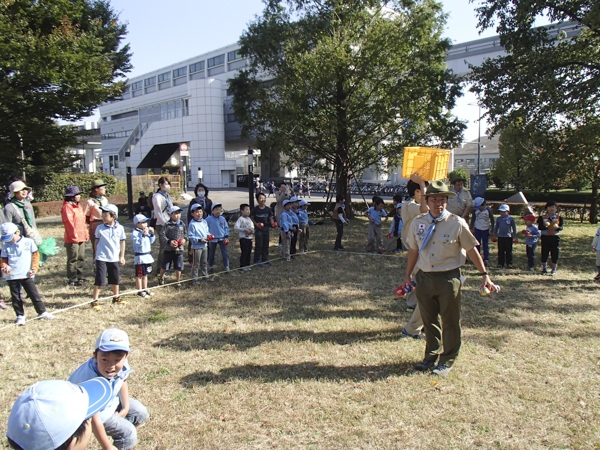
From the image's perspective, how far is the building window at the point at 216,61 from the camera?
174 ft

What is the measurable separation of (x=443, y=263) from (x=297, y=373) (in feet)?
6.17

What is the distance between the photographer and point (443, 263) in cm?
432

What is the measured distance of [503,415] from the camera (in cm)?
378

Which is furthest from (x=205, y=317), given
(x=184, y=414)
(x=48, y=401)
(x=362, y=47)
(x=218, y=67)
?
(x=218, y=67)

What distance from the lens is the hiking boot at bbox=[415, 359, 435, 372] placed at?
4.56 metres

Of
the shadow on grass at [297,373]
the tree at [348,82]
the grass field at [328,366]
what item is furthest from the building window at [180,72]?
the shadow on grass at [297,373]

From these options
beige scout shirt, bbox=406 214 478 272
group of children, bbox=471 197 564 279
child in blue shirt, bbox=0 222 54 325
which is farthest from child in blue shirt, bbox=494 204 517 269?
child in blue shirt, bbox=0 222 54 325

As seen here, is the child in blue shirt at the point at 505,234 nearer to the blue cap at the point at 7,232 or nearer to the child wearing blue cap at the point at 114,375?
the child wearing blue cap at the point at 114,375

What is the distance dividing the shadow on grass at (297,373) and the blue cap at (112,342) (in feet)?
6.73

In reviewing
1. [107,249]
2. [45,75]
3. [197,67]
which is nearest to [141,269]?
[107,249]

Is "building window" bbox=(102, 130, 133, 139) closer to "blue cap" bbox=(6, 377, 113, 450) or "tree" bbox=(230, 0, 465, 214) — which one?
"tree" bbox=(230, 0, 465, 214)

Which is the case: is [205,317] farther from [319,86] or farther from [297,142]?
[297,142]

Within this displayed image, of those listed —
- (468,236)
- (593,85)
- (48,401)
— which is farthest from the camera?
(593,85)

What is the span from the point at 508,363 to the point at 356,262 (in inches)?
233
